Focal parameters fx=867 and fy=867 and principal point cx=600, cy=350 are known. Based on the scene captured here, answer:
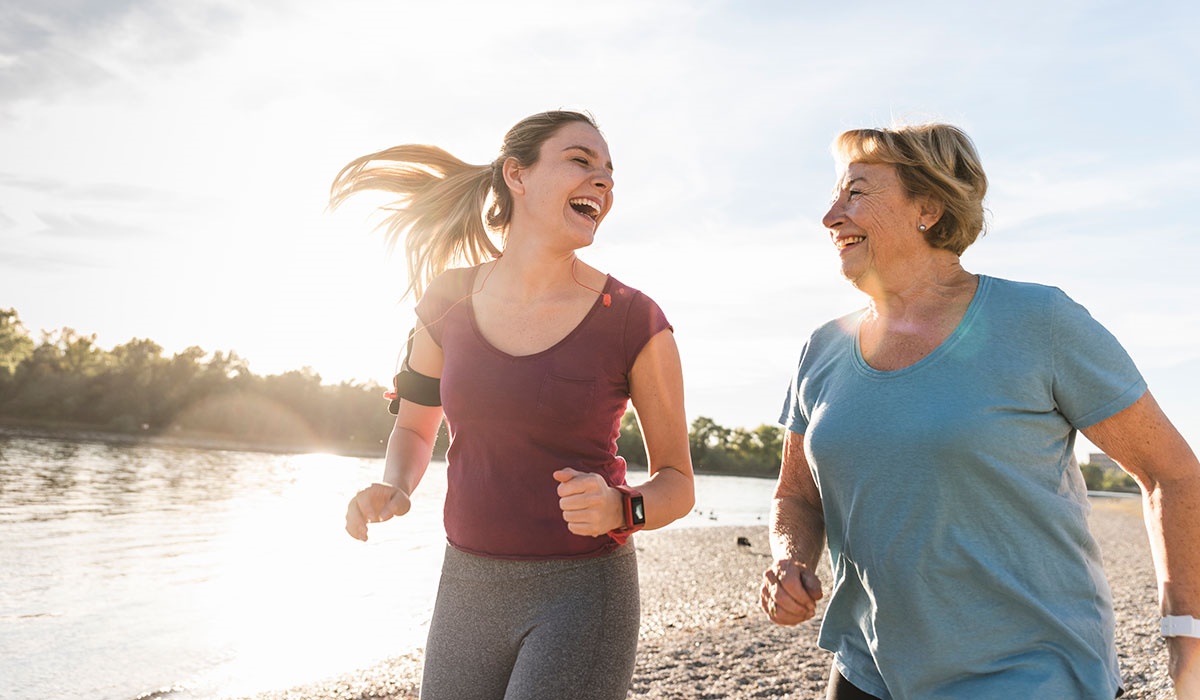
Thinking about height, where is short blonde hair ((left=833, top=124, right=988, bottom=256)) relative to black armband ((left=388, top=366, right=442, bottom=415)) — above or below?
above

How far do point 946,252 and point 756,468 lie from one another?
126 meters

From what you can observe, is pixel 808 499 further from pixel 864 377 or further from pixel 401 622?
pixel 401 622

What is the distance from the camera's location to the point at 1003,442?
1987 millimetres

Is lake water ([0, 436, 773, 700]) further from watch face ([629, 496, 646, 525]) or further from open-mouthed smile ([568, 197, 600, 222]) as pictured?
watch face ([629, 496, 646, 525])

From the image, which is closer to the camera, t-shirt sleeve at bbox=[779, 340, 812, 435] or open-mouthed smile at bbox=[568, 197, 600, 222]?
t-shirt sleeve at bbox=[779, 340, 812, 435]

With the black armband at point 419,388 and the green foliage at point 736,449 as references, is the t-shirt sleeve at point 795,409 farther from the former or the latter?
the green foliage at point 736,449

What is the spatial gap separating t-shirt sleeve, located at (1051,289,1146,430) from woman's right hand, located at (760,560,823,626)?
0.74m

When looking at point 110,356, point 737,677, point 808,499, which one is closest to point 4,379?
point 110,356

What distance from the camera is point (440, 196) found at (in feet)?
11.5

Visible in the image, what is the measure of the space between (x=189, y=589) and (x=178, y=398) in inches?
3053

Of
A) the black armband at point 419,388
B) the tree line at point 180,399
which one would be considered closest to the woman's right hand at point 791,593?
the black armband at point 419,388

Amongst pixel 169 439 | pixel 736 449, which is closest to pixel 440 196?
pixel 169 439

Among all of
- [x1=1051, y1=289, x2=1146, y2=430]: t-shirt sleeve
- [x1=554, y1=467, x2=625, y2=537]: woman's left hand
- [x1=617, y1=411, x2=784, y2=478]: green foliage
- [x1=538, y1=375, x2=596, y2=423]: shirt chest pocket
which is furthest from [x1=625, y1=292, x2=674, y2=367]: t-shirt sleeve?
[x1=617, y1=411, x2=784, y2=478]: green foliage

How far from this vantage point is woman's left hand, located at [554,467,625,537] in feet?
6.90
